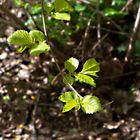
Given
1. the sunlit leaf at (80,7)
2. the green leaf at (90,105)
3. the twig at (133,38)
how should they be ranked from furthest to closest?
1. the sunlit leaf at (80,7)
2. the twig at (133,38)
3. the green leaf at (90,105)

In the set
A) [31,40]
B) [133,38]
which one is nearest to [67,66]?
[31,40]

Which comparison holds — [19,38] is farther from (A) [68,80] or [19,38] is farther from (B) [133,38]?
(B) [133,38]

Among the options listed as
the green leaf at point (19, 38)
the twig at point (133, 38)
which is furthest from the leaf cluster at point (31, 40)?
the twig at point (133, 38)

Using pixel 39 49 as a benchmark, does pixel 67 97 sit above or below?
below

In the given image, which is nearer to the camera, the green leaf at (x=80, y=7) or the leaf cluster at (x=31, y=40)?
the leaf cluster at (x=31, y=40)

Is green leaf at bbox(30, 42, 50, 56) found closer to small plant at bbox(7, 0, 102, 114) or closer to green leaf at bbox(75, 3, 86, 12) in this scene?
small plant at bbox(7, 0, 102, 114)

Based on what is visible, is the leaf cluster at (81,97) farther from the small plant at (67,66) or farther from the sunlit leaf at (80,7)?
the sunlit leaf at (80,7)

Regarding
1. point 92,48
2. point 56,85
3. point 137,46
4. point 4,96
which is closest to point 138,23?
point 137,46
